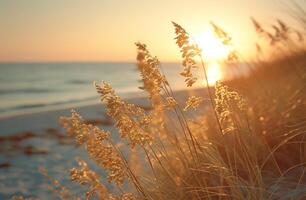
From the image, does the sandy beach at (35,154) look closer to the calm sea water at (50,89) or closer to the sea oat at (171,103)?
the sea oat at (171,103)

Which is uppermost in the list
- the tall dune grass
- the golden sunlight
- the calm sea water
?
the golden sunlight

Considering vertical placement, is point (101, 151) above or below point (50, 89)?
above

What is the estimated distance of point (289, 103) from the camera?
389 centimetres

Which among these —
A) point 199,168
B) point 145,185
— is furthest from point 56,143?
point 199,168

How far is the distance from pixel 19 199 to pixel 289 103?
85.8 inches

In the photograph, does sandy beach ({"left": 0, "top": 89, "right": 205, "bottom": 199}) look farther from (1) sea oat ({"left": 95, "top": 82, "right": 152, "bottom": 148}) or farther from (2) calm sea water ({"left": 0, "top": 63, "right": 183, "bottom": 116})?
(2) calm sea water ({"left": 0, "top": 63, "right": 183, "bottom": 116})

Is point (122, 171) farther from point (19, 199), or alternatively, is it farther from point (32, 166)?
point (32, 166)

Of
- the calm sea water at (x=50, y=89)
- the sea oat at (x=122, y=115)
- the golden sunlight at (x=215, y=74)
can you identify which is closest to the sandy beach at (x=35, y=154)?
the golden sunlight at (x=215, y=74)

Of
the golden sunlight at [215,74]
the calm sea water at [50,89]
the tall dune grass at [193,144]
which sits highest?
the golden sunlight at [215,74]

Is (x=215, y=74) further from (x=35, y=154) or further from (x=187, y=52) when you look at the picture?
(x=35, y=154)

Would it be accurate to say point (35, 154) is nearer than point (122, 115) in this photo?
No

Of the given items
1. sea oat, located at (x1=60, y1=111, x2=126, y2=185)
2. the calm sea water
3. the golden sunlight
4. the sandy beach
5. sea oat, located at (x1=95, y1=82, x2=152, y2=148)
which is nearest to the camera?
sea oat, located at (x1=95, y1=82, x2=152, y2=148)

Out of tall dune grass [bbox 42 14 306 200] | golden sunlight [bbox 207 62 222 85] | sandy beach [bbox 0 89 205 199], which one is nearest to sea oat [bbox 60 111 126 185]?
tall dune grass [bbox 42 14 306 200]

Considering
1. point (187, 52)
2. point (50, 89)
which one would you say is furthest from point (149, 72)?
point (50, 89)
